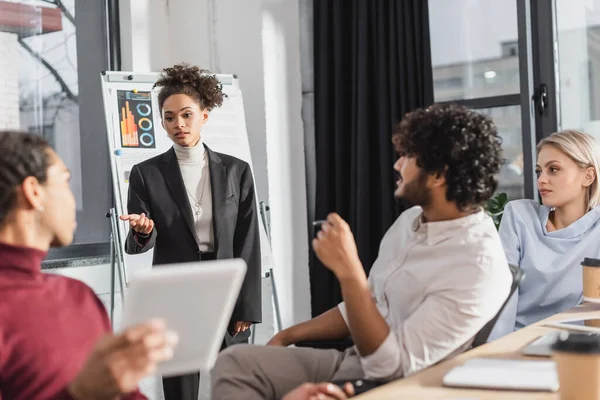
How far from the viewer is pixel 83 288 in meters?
1.46

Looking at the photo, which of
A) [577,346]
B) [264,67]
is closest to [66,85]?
[264,67]

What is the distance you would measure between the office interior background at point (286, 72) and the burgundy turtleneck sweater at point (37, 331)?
251 cm

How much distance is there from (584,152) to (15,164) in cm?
215

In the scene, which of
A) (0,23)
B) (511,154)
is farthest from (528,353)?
(0,23)

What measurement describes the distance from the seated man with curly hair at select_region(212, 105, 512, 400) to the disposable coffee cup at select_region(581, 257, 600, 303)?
0.60 m

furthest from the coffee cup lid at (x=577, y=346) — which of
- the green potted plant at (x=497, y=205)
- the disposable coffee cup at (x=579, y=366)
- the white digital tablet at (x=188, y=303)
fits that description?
the green potted plant at (x=497, y=205)

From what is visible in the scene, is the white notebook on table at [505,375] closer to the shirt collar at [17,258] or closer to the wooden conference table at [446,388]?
the wooden conference table at [446,388]

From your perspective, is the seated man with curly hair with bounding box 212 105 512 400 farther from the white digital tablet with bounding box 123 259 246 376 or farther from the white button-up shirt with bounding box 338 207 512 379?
the white digital tablet with bounding box 123 259 246 376

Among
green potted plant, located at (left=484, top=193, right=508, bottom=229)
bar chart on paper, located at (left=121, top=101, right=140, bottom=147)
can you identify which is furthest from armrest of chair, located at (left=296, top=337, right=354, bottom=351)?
bar chart on paper, located at (left=121, top=101, right=140, bottom=147)

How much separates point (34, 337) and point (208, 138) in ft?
8.76

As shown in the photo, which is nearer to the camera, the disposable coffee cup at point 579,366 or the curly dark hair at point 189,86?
the disposable coffee cup at point 579,366

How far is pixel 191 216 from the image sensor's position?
279 cm

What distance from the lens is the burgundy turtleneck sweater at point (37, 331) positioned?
1.25 m

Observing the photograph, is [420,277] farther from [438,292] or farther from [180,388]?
[180,388]
